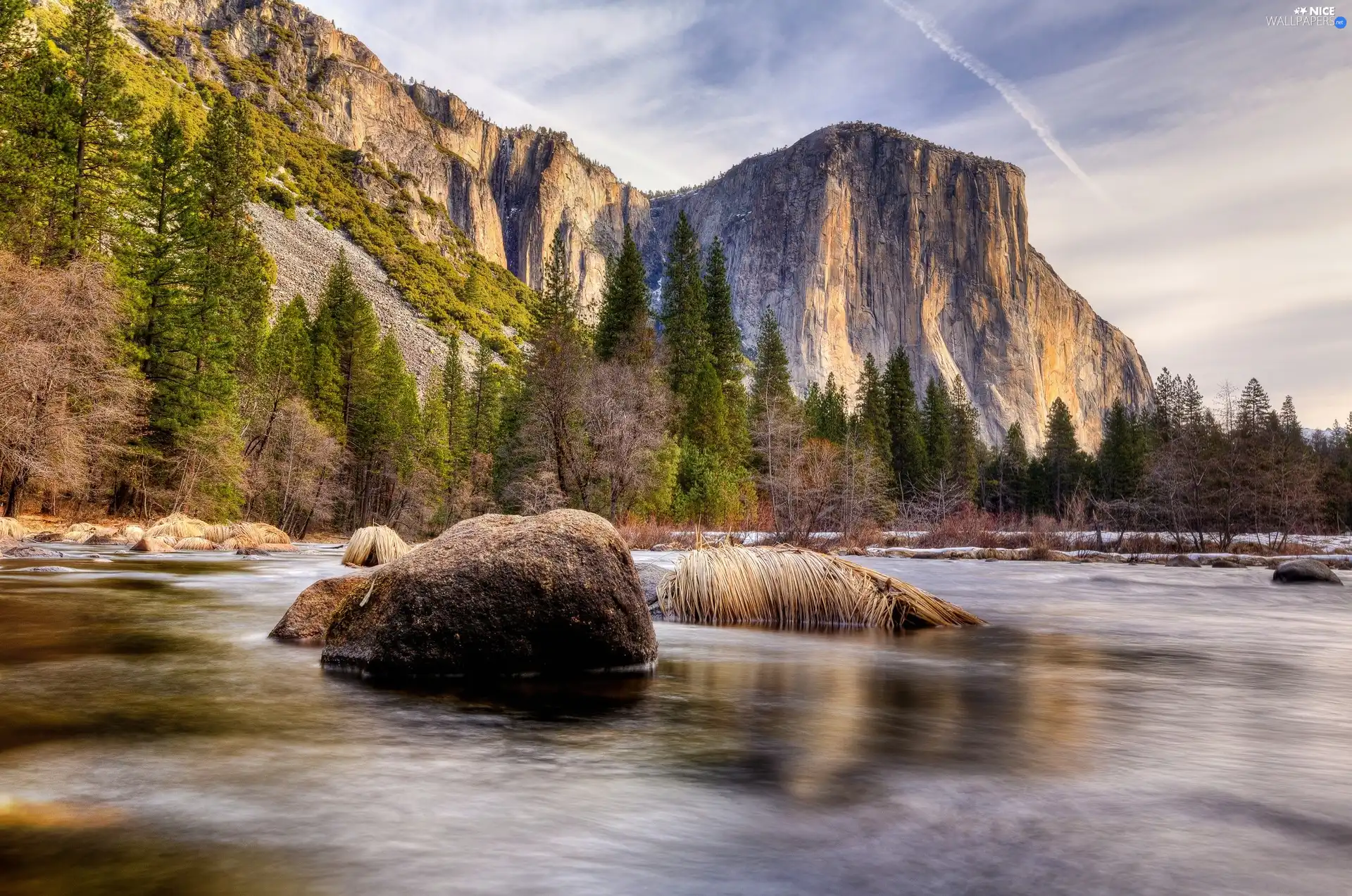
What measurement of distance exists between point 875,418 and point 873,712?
7783cm

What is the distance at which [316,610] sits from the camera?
730cm

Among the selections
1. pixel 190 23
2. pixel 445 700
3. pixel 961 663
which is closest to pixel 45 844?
pixel 445 700

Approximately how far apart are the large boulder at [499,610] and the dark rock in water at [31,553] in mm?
Answer: 16264

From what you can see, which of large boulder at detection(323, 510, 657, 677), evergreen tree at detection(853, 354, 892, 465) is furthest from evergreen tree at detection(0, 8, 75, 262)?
evergreen tree at detection(853, 354, 892, 465)

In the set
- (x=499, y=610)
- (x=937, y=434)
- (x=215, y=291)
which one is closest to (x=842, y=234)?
(x=937, y=434)

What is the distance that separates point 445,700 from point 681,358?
52358 mm

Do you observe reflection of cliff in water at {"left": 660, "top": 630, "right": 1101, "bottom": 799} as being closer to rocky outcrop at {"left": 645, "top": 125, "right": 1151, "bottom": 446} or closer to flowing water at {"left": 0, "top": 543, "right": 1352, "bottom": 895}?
flowing water at {"left": 0, "top": 543, "right": 1352, "bottom": 895}

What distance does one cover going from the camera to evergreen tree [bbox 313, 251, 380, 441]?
55.5m

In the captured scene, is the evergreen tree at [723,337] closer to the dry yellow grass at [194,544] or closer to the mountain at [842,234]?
the dry yellow grass at [194,544]

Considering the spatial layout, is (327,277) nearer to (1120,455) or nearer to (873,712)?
(1120,455)

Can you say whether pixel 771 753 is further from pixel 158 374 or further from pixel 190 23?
pixel 190 23

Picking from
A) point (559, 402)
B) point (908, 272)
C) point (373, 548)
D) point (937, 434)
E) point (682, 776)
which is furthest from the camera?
point (908, 272)

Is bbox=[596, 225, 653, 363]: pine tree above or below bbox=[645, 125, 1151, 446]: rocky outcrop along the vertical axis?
below

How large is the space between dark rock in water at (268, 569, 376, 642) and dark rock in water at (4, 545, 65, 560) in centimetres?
1421
